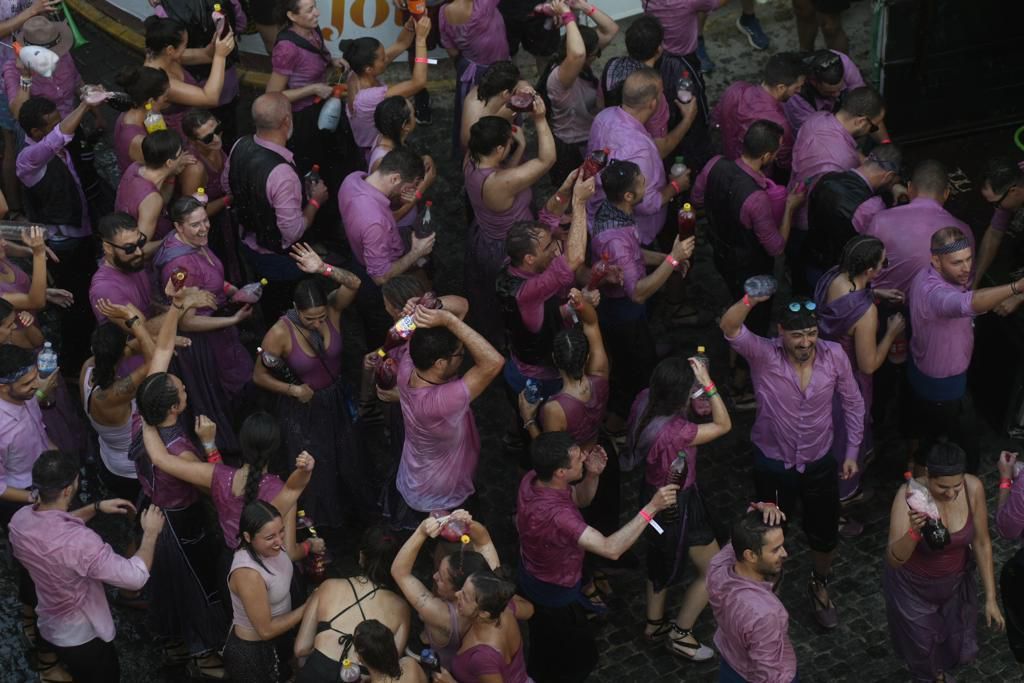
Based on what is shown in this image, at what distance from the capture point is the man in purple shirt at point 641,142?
862 centimetres

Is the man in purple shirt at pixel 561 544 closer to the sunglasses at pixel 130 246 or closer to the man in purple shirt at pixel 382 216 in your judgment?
the man in purple shirt at pixel 382 216

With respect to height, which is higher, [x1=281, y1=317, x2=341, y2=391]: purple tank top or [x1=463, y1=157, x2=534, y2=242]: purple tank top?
[x1=463, y1=157, x2=534, y2=242]: purple tank top

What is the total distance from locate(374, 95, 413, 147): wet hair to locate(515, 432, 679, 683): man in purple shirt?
2.56 meters

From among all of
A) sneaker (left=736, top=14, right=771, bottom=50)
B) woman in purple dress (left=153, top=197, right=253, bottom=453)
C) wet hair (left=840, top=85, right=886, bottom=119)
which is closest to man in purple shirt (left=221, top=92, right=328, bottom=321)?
woman in purple dress (left=153, top=197, right=253, bottom=453)

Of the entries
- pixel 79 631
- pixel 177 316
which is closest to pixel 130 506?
pixel 79 631

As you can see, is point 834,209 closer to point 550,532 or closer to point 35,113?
point 550,532

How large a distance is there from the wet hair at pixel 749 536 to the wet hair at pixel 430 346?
5.55ft

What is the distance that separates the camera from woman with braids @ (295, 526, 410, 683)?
6195 millimetres

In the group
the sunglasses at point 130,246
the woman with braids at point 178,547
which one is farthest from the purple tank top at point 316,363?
the sunglasses at point 130,246

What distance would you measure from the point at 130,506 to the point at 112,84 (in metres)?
6.20

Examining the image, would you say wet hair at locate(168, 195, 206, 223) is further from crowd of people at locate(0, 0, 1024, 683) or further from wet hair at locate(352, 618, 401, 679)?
wet hair at locate(352, 618, 401, 679)

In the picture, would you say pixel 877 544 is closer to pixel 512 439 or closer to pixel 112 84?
pixel 512 439

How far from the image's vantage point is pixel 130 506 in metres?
7.02

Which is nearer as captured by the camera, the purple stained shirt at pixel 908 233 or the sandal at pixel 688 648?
the sandal at pixel 688 648
